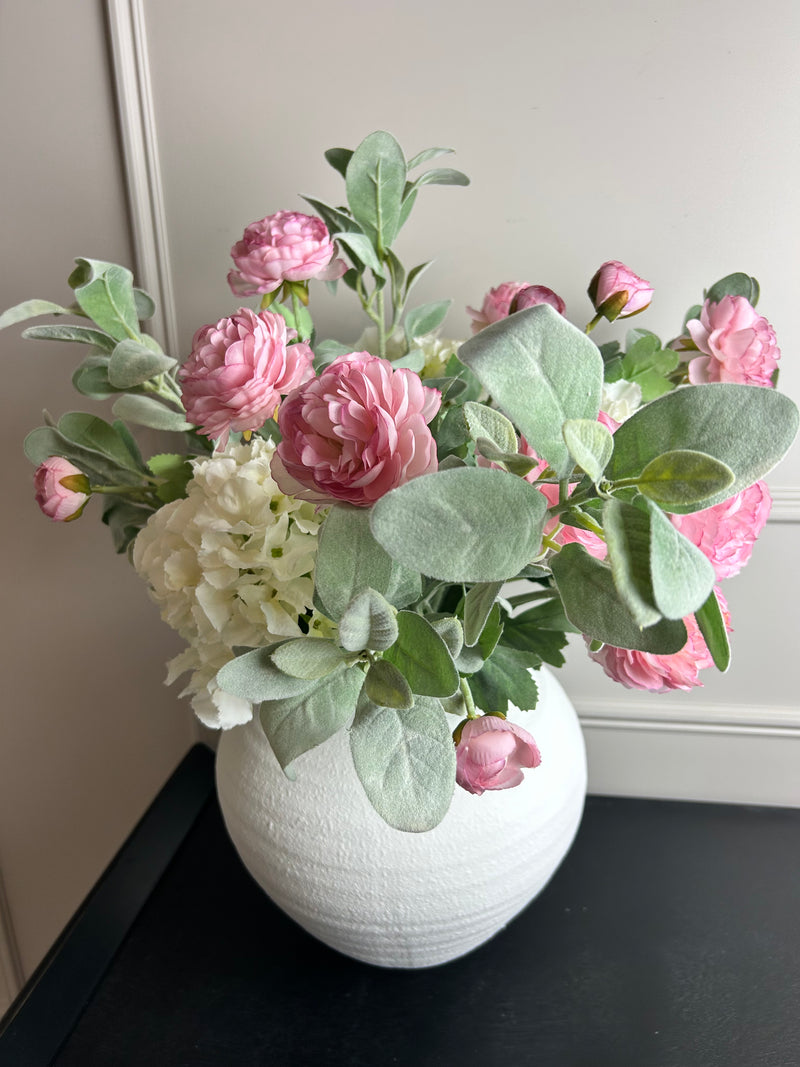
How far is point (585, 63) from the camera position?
0.65 m

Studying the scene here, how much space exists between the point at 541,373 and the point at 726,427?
73mm

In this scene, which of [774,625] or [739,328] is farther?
[774,625]

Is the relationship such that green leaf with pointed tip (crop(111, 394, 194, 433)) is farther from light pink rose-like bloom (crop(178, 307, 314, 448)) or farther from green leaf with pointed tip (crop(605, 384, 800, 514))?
green leaf with pointed tip (crop(605, 384, 800, 514))

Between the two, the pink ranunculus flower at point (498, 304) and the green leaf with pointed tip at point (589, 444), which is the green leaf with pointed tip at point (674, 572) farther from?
the pink ranunculus flower at point (498, 304)

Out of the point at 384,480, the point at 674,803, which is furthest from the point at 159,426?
the point at 674,803

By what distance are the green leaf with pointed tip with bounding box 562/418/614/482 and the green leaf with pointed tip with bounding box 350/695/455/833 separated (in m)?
0.16

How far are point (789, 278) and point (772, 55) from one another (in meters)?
0.17

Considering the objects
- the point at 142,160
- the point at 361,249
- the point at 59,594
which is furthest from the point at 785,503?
the point at 59,594

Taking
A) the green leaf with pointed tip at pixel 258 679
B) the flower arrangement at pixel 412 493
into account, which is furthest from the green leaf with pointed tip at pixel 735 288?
the green leaf with pointed tip at pixel 258 679

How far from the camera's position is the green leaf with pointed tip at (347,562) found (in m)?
0.37

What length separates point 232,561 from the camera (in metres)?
0.46

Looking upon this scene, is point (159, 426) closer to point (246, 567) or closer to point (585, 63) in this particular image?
point (246, 567)

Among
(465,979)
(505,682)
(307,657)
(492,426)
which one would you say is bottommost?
(465,979)

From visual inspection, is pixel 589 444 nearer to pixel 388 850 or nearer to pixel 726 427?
pixel 726 427
